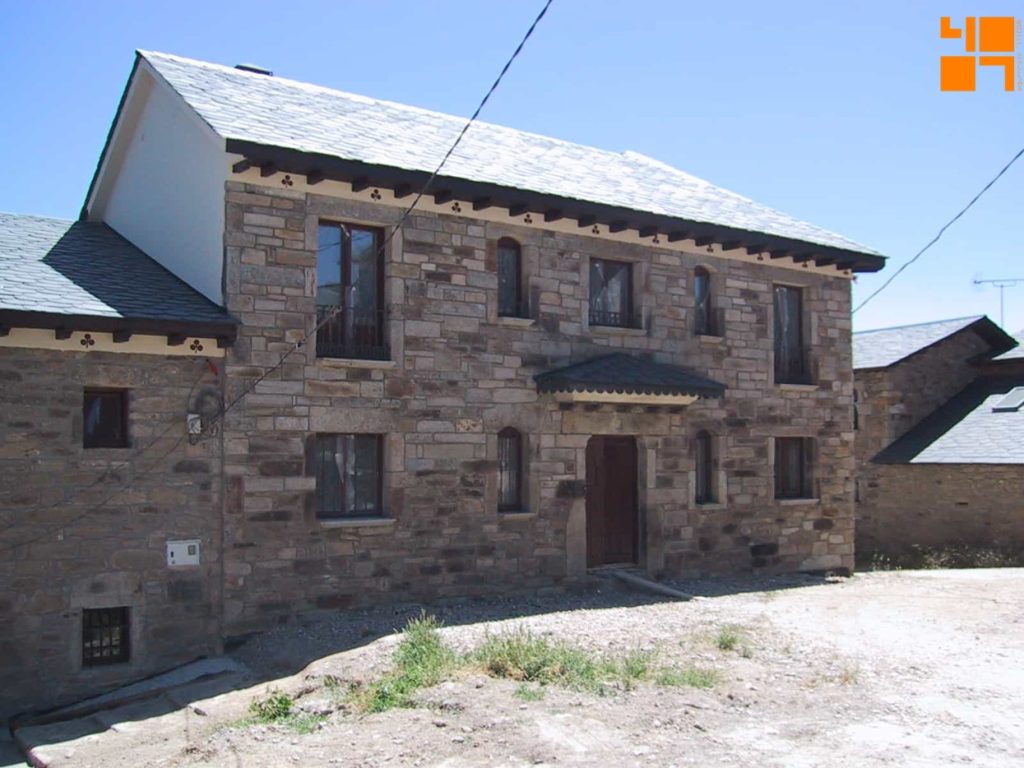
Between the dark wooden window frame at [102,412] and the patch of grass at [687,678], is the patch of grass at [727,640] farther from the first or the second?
the dark wooden window frame at [102,412]

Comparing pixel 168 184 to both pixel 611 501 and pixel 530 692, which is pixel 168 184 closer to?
pixel 611 501

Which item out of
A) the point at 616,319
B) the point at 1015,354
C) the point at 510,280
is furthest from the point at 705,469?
the point at 1015,354

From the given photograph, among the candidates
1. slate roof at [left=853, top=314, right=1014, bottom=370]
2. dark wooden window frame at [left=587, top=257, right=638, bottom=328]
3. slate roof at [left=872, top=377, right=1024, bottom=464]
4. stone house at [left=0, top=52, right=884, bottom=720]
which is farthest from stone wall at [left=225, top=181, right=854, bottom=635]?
slate roof at [left=853, top=314, right=1014, bottom=370]

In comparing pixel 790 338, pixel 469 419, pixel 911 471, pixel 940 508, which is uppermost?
pixel 790 338

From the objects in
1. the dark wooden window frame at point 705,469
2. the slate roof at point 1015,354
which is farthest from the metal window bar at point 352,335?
the slate roof at point 1015,354

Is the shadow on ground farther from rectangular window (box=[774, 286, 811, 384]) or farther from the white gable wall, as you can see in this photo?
rectangular window (box=[774, 286, 811, 384])

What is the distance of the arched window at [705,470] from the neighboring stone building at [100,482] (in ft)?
23.6

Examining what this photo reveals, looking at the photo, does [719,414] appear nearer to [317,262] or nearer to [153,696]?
[317,262]

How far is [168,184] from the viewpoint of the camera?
1209 cm

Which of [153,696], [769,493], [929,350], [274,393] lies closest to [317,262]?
[274,393]

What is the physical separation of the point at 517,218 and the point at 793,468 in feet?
21.4

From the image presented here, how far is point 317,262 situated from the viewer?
1106cm

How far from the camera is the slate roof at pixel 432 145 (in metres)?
11.2

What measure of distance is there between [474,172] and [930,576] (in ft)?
32.9
